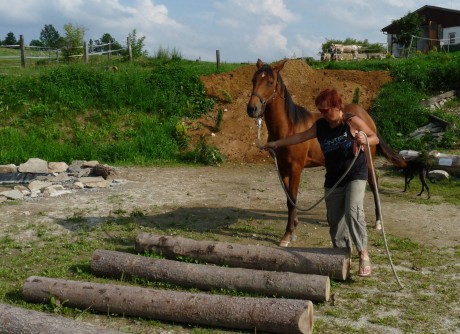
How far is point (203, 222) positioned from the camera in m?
9.49

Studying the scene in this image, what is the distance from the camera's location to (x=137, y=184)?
12.9m

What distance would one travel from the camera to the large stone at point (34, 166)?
46.5 ft

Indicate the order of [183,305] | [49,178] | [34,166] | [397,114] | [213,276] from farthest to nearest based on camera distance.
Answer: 1. [397,114]
2. [34,166]
3. [49,178]
4. [213,276]
5. [183,305]

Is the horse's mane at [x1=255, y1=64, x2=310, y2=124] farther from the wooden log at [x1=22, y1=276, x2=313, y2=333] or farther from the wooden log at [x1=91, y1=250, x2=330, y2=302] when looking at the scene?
the wooden log at [x1=22, y1=276, x2=313, y2=333]

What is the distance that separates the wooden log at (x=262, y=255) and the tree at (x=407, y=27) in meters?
33.3

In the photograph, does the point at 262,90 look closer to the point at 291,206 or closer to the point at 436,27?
the point at 291,206

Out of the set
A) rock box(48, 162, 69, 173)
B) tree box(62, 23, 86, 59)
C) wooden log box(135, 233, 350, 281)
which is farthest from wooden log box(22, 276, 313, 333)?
tree box(62, 23, 86, 59)

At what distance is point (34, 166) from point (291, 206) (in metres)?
8.66

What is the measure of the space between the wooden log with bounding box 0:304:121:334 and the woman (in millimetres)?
3088

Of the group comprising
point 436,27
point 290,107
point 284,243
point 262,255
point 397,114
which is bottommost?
point 284,243

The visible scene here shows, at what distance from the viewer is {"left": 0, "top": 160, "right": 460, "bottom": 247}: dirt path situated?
8914 millimetres

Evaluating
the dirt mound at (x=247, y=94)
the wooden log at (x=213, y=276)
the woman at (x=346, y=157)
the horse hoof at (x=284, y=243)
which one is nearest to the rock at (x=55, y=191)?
the wooden log at (x=213, y=276)

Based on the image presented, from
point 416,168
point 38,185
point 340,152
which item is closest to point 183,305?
point 340,152

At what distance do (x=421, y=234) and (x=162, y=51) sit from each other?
65.3 ft
